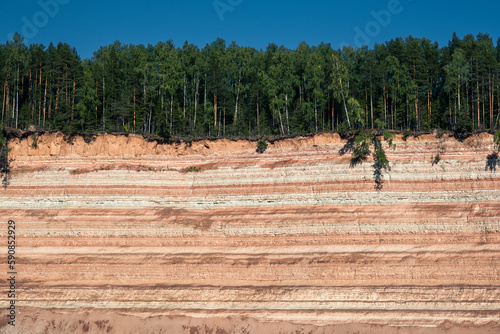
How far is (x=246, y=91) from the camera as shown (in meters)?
36.2

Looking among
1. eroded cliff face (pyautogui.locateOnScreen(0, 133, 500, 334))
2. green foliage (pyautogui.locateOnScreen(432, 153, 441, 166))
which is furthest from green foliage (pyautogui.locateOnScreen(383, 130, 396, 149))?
green foliage (pyautogui.locateOnScreen(432, 153, 441, 166))

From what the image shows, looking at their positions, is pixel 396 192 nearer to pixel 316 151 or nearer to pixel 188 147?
pixel 316 151

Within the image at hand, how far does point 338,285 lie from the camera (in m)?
19.1

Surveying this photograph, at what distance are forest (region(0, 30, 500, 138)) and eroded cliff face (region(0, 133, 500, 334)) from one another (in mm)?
6601

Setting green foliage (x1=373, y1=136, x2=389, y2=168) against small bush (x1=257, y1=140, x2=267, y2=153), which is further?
small bush (x1=257, y1=140, x2=267, y2=153)

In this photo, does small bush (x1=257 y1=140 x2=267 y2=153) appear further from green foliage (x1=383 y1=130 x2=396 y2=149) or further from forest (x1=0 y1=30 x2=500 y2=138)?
green foliage (x1=383 y1=130 x2=396 y2=149)

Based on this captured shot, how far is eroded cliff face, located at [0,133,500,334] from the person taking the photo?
1820cm

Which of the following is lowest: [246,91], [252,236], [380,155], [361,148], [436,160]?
[252,236]

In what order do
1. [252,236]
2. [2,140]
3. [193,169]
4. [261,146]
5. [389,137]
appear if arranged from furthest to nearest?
[2,140] → [261,146] → [193,169] → [389,137] → [252,236]

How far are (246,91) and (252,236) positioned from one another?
18.1 metres

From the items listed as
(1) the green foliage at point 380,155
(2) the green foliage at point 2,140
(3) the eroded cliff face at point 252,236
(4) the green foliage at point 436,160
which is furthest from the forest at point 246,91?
(4) the green foliage at point 436,160

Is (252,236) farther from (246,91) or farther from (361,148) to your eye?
(246,91)

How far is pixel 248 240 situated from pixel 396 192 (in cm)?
895

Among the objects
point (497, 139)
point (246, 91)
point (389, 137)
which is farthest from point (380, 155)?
point (246, 91)
